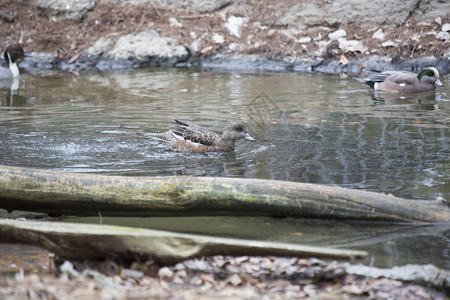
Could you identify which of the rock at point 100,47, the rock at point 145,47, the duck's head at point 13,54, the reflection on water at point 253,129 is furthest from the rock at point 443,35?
the duck's head at point 13,54

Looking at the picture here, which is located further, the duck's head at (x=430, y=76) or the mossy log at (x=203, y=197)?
the duck's head at (x=430, y=76)

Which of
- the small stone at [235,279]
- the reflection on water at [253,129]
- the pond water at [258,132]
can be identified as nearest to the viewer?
the small stone at [235,279]

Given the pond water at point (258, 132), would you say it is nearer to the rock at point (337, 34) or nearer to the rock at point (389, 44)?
the rock at point (389, 44)

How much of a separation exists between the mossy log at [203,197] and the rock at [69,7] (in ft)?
48.4

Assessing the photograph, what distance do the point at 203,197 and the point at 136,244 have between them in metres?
1.04

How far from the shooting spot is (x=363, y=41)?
16.2 meters

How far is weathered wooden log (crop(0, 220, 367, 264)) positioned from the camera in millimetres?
4312

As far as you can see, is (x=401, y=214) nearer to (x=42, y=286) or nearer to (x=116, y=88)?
(x=42, y=286)

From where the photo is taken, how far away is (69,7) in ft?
63.1

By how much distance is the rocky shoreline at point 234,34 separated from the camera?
15.8 metres

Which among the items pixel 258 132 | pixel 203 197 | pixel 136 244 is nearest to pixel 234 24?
pixel 258 132

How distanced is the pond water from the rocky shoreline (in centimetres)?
180

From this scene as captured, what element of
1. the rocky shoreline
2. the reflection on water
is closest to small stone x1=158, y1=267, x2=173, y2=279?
the reflection on water

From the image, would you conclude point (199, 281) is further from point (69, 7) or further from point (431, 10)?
point (69, 7)
